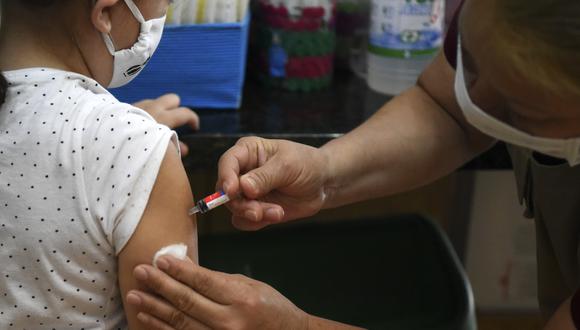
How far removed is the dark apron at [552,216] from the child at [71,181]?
0.58 meters

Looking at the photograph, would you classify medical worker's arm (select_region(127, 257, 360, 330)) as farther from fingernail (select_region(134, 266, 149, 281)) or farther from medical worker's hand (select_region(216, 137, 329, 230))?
medical worker's hand (select_region(216, 137, 329, 230))

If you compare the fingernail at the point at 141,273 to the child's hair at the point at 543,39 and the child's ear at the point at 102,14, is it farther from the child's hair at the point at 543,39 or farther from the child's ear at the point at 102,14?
the child's hair at the point at 543,39

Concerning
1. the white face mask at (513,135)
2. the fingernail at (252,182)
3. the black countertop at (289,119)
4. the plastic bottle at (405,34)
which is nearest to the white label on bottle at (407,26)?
the plastic bottle at (405,34)

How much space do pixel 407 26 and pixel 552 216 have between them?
72cm

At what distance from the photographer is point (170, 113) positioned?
1.49 metres

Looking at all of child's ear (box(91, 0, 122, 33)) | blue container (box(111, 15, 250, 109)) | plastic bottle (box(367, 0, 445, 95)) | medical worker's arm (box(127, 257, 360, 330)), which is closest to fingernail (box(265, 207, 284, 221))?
medical worker's arm (box(127, 257, 360, 330))

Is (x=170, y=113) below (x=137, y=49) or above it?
below

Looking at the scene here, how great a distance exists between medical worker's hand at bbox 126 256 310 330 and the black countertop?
23.9 inches

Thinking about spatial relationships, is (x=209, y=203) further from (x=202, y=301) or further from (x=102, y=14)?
(x=102, y=14)

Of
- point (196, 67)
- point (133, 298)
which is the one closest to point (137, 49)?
point (133, 298)

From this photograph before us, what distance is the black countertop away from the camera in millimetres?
1546

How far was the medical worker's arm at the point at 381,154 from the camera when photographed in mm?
1142

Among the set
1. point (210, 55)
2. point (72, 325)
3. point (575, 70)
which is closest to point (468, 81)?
point (575, 70)

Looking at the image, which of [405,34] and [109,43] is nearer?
[109,43]
